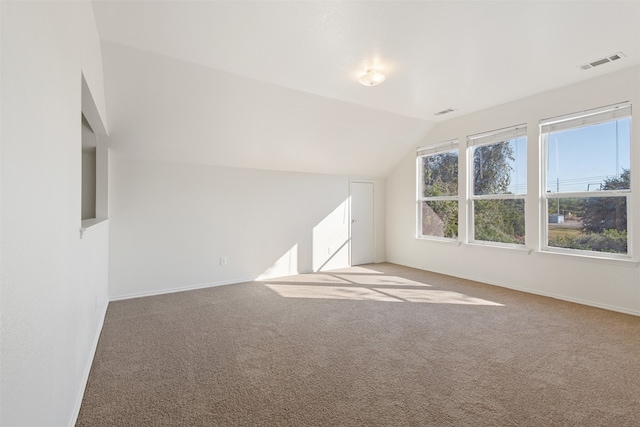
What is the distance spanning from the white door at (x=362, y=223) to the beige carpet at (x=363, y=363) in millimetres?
2370

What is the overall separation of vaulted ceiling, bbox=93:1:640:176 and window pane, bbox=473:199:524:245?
1539mm

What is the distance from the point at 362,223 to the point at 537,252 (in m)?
3.06

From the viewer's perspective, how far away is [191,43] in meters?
2.76

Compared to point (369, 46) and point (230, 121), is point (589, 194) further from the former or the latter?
point (230, 121)

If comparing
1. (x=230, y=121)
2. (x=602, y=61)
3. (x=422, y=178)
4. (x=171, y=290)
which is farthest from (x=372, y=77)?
(x=171, y=290)

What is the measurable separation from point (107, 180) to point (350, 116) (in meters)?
3.39

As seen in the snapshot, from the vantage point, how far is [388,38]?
2.72 metres

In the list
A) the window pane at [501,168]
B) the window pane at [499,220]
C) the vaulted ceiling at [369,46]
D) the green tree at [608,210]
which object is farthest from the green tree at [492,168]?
the green tree at [608,210]

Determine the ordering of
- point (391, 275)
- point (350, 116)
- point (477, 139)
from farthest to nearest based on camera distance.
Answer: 1. point (391, 275)
2. point (477, 139)
3. point (350, 116)

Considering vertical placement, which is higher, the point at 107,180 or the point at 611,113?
the point at 611,113

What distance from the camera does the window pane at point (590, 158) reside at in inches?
142

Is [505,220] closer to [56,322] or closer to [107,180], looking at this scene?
[56,322]

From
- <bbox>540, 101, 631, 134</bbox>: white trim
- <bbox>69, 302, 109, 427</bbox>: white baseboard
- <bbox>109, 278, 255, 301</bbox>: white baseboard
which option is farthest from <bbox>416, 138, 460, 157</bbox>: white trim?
<bbox>69, 302, 109, 427</bbox>: white baseboard

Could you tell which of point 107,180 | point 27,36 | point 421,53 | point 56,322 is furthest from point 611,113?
point 107,180
